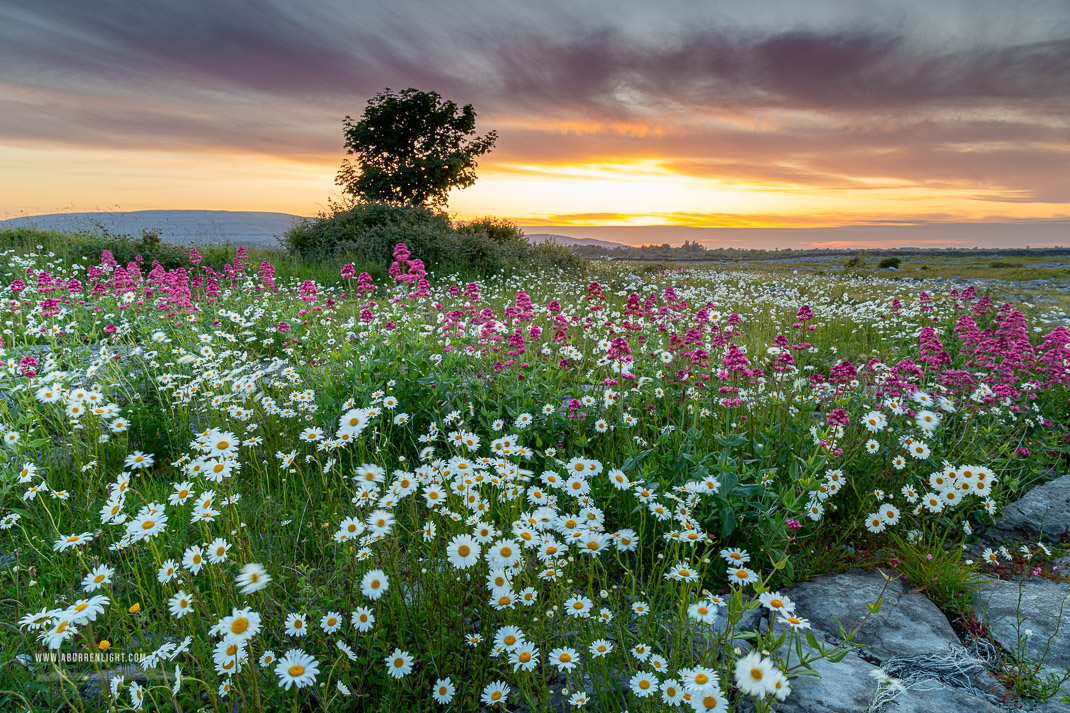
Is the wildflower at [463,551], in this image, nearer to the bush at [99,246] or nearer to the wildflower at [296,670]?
the wildflower at [296,670]

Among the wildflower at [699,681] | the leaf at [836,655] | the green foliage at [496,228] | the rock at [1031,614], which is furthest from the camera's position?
the green foliage at [496,228]

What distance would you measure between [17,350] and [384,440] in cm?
551

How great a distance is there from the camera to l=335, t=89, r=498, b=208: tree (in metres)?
34.8

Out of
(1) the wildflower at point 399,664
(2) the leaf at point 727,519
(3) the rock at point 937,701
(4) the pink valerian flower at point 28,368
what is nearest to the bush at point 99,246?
(4) the pink valerian flower at point 28,368

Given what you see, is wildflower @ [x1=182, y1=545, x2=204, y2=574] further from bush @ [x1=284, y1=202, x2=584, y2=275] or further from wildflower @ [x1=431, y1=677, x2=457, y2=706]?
bush @ [x1=284, y1=202, x2=584, y2=275]

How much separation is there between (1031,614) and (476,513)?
3.11 meters

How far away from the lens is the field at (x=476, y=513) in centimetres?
211

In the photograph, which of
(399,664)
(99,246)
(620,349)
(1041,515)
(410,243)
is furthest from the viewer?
(410,243)

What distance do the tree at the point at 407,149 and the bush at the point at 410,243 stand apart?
13.9 meters

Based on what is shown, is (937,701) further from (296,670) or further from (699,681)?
(296,670)

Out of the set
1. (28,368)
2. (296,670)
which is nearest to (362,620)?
(296,670)

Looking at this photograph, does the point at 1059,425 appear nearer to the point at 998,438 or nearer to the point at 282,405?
the point at 998,438

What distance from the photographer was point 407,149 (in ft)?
118

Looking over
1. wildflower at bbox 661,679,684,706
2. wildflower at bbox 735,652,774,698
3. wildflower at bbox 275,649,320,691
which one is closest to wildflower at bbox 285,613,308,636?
wildflower at bbox 275,649,320,691
